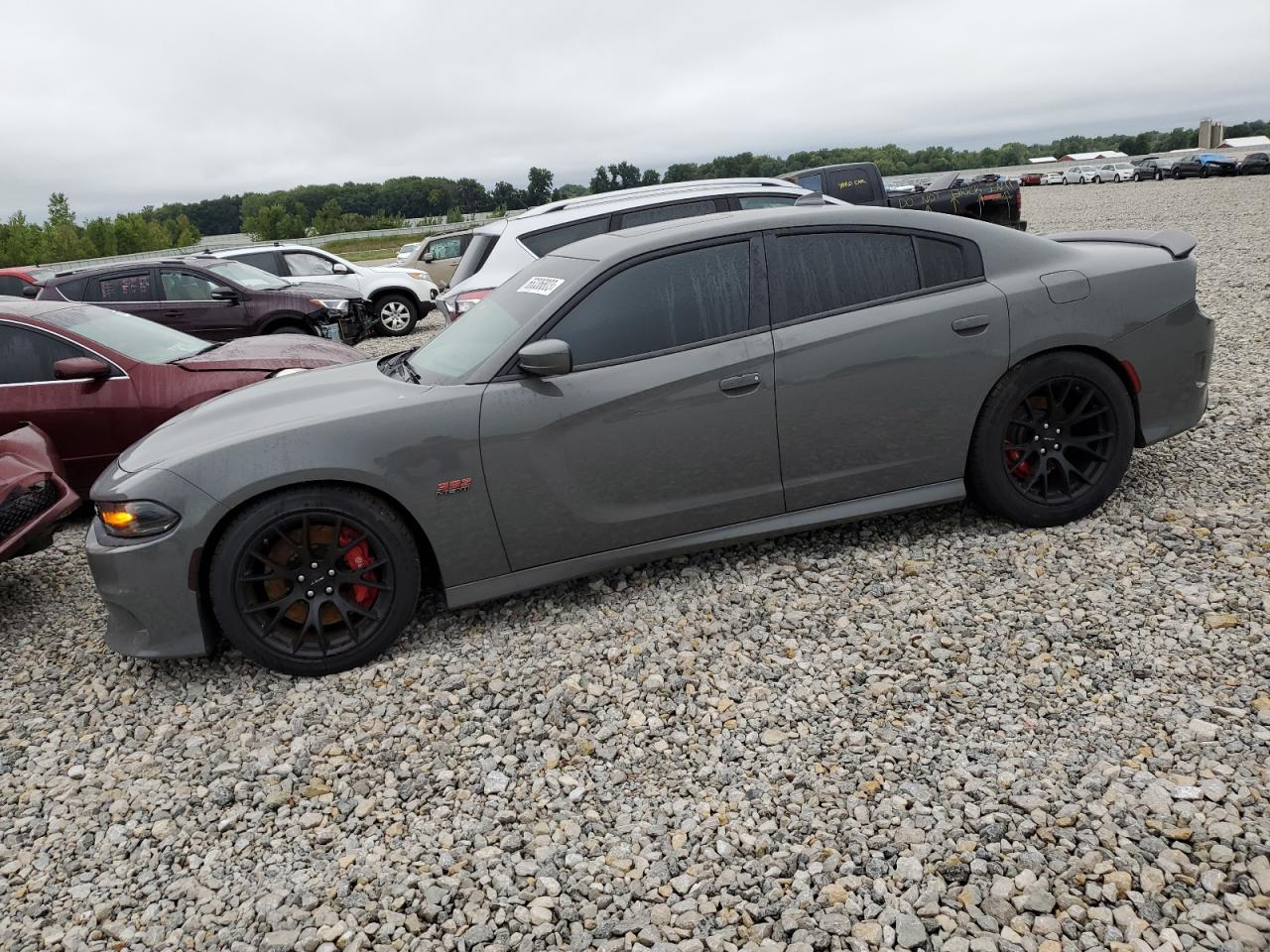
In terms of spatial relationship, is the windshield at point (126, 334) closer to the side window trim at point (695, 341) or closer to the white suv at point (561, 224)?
the white suv at point (561, 224)

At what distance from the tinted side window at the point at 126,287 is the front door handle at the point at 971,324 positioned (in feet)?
34.4

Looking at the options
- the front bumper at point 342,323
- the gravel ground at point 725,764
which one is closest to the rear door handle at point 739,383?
the gravel ground at point 725,764

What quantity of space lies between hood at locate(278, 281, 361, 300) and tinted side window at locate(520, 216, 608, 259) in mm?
3912

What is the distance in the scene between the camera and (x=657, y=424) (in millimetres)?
3924

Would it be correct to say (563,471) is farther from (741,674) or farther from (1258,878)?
(1258,878)

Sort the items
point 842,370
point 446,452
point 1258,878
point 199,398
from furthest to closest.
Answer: point 199,398, point 842,370, point 446,452, point 1258,878

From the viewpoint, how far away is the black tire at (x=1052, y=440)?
425cm

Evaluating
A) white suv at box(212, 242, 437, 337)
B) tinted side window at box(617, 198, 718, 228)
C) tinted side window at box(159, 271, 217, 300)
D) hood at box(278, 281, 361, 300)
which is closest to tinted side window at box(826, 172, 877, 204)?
white suv at box(212, 242, 437, 337)

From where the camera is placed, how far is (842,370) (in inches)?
160

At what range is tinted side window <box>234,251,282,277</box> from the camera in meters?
14.6

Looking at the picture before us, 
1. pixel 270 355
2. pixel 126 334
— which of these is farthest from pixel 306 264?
pixel 270 355

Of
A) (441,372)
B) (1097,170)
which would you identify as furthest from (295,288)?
(1097,170)

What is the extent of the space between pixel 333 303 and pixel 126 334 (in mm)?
5093

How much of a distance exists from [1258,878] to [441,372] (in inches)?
131
